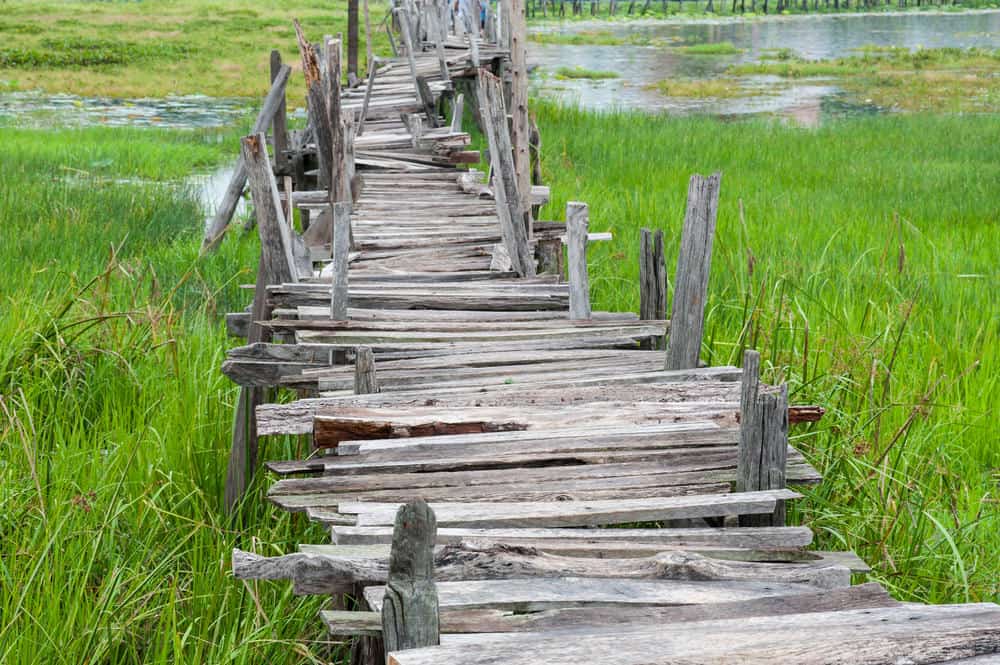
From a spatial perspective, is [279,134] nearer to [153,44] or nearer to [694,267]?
[694,267]

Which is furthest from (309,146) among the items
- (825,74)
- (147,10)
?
(147,10)

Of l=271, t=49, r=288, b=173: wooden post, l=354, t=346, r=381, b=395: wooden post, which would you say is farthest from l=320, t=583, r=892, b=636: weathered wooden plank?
l=271, t=49, r=288, b=173: wooden post

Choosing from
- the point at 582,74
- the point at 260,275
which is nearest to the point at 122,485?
the point at 260,275

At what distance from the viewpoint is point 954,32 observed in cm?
4500

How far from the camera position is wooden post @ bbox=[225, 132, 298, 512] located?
4488 millimetres

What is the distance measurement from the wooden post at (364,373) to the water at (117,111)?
16958 mm

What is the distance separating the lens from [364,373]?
388 centimetres

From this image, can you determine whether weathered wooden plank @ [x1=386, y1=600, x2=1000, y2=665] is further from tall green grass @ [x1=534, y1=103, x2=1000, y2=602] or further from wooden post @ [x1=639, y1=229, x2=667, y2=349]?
wooden post @ [x1=639, y1=229, x2=667, y2=349]

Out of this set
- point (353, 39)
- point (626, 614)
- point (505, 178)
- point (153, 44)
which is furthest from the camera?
→ point (153, 44)

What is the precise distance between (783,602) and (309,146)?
32.9ft

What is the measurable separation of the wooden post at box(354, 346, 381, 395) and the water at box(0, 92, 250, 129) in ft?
55.6

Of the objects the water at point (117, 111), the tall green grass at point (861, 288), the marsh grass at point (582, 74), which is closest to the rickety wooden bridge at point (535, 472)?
the tall green grass at point (861, 288)

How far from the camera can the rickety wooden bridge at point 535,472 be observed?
2.32 meters

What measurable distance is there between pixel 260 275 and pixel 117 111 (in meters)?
19.6
